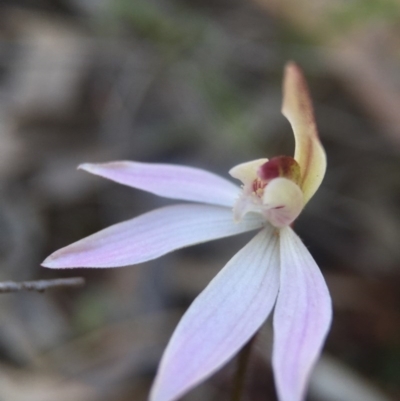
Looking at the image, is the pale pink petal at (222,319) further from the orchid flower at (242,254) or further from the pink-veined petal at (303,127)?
the pink-veined petal at (303,127)

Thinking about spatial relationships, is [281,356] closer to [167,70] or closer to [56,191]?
[56,191]

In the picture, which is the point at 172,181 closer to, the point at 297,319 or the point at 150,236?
the point at 150,236

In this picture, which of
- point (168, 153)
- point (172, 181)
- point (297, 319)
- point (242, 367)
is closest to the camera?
point (297, 319)

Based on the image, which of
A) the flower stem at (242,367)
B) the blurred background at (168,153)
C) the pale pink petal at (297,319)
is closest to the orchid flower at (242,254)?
the pale pink petal at (297,319)

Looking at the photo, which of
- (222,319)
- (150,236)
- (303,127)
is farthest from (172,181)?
(222,319)

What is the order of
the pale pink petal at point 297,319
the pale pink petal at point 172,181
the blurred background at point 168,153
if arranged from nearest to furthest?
the pale pink petal at point 297,319
the pale pink petal at point 172,181
the blurred background at point 168,153

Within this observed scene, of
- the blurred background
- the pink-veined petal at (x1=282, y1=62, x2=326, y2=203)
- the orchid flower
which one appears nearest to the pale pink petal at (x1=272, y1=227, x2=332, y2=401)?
the orchid flower

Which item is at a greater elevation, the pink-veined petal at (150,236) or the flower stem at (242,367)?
the pink-veined petal at (150,236)

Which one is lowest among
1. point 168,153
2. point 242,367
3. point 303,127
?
point 242,367
